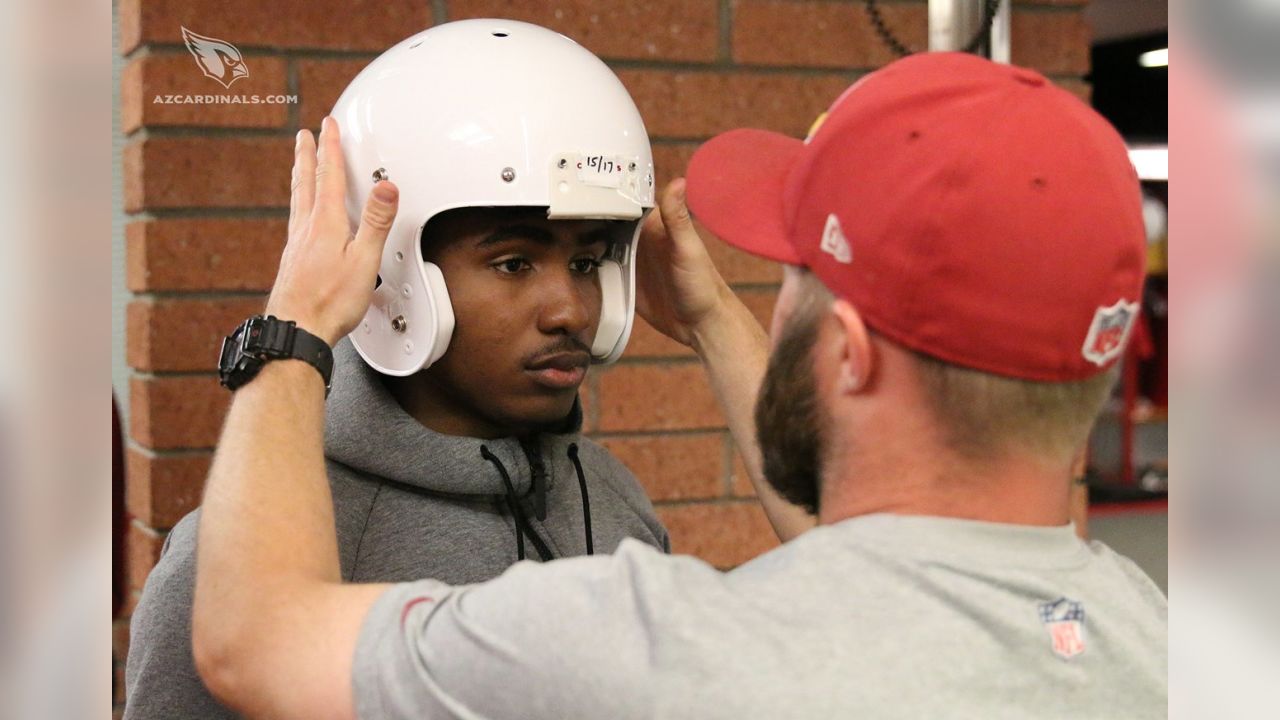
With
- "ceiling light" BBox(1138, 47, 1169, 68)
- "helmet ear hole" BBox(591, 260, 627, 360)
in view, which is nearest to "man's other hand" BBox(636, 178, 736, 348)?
"helmet ear hole" BBox(591, 260, 627, 360)

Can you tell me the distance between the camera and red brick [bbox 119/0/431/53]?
1.72 meters

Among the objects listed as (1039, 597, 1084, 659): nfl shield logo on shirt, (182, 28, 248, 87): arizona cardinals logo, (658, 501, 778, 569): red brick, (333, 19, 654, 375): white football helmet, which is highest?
(182, 28, 248, 87): arizona cardinals logo

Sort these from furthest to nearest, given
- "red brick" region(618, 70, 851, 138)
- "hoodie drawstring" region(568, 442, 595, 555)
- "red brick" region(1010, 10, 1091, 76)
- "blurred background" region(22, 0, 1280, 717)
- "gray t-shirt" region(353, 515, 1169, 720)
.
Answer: "red brick" region(1010, 10, 1091, 76) → "red brick" region(618, 70, 851, 138) → "hoodie drawstring" region(568, 442, 595, 555) → "gray t-shirt" region(353, 515, 1169, 720) → "blurred background" region(22, 0, 1280, 717)

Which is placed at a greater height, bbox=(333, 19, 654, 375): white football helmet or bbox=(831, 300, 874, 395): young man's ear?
bbox=(333, 19, 654, 375): white football helmet

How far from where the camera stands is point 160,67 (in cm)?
172

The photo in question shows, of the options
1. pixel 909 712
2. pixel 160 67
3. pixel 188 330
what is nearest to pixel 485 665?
pixel 909 712

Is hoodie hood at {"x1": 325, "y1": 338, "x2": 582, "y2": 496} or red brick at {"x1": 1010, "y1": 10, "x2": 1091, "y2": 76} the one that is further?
red brick at {"x1": 1010, "y1": 10, "x2": 1091, "y2": 76}

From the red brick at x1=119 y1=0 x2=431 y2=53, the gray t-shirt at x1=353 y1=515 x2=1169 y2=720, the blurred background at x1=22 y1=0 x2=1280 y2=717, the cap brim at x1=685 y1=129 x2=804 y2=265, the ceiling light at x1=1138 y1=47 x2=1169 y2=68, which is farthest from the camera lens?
the ceiling light at x1=1138 y1=47 x2=1169 y2=68

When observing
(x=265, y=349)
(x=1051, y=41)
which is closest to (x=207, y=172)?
(x=265, y=349)

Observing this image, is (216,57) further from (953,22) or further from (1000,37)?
(1000,37)

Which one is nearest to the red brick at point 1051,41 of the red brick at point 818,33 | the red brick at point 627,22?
the red brick at point 818,33

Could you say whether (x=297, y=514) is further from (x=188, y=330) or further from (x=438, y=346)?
(x=188, y=330)

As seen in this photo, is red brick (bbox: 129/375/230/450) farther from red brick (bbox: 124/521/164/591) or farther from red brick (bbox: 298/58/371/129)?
red brick (bbox: 298/58/371/129)

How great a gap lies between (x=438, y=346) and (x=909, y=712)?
60cm
